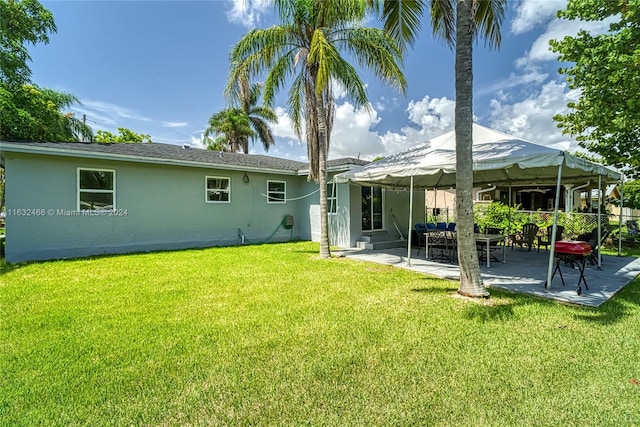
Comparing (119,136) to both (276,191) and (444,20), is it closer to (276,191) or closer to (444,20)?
(276,191)

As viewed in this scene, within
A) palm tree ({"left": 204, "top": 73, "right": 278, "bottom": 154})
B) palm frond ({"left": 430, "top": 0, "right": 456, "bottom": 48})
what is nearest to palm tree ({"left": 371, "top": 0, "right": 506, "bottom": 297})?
palm frond ({"left": 430, "top": 0, "right": 456, "bottom": 48})

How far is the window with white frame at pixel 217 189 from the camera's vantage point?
12.3 m

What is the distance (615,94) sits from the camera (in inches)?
400

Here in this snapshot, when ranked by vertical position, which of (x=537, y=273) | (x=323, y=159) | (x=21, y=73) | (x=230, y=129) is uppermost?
(x=21, y=73)

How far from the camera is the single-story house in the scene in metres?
8.98

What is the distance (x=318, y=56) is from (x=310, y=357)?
7.61 m

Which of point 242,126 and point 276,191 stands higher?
point 242,126

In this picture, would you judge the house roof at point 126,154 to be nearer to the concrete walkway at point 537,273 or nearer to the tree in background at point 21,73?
the concrete walkway at point 537,273

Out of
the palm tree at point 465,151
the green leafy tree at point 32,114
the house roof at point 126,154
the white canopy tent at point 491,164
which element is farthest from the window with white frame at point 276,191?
the green leafy tree at point 32,114

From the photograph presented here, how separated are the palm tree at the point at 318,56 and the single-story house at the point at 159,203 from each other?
2.96 m

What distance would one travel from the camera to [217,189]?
1256cm

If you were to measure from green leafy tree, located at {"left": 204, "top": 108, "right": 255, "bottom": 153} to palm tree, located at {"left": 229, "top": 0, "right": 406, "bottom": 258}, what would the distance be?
49.0 ft

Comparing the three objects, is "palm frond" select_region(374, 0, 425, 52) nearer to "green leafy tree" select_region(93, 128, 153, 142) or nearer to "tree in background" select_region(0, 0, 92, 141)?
"tree in background" select_region(0, 0, 92, 141)

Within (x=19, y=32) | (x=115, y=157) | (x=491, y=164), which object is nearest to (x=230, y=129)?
(x=19, y=32)
